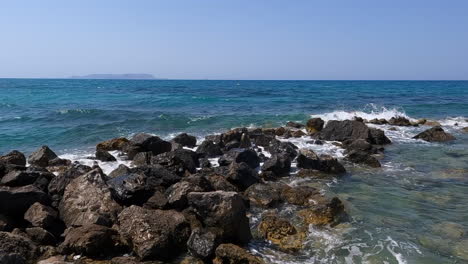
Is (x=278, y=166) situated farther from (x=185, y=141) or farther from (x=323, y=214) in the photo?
(x=185, y=141)

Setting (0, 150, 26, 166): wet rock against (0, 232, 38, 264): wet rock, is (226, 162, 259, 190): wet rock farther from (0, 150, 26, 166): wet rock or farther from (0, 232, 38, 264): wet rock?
(0, 150, 26, 166): wet rock

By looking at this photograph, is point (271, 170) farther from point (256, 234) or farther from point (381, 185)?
point (256, 234)

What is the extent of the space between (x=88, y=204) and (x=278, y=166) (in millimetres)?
6325

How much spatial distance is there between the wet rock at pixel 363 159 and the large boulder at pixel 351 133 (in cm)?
413

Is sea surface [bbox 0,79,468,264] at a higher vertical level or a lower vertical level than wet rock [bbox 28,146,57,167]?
lower

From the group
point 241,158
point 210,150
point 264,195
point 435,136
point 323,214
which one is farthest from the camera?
point 435,136

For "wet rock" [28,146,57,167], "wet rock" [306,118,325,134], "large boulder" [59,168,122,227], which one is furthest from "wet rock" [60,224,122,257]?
"wet rock" [306,118,325,134]

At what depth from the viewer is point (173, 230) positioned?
23.7 feet

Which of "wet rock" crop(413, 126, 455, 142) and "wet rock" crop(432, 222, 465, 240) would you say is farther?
"wet rock" crop(413, 126, 455, 142)

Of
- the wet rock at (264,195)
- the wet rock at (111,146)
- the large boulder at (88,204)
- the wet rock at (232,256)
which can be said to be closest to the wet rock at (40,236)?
the large boulder at (88,204)

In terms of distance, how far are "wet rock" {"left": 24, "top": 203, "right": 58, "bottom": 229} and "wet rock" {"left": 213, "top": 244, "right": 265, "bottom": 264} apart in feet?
11.9

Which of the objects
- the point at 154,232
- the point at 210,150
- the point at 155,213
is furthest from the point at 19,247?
the point at 210,150

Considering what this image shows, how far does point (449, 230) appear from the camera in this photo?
8148 millimetres

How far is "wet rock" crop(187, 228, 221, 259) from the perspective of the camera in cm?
678
